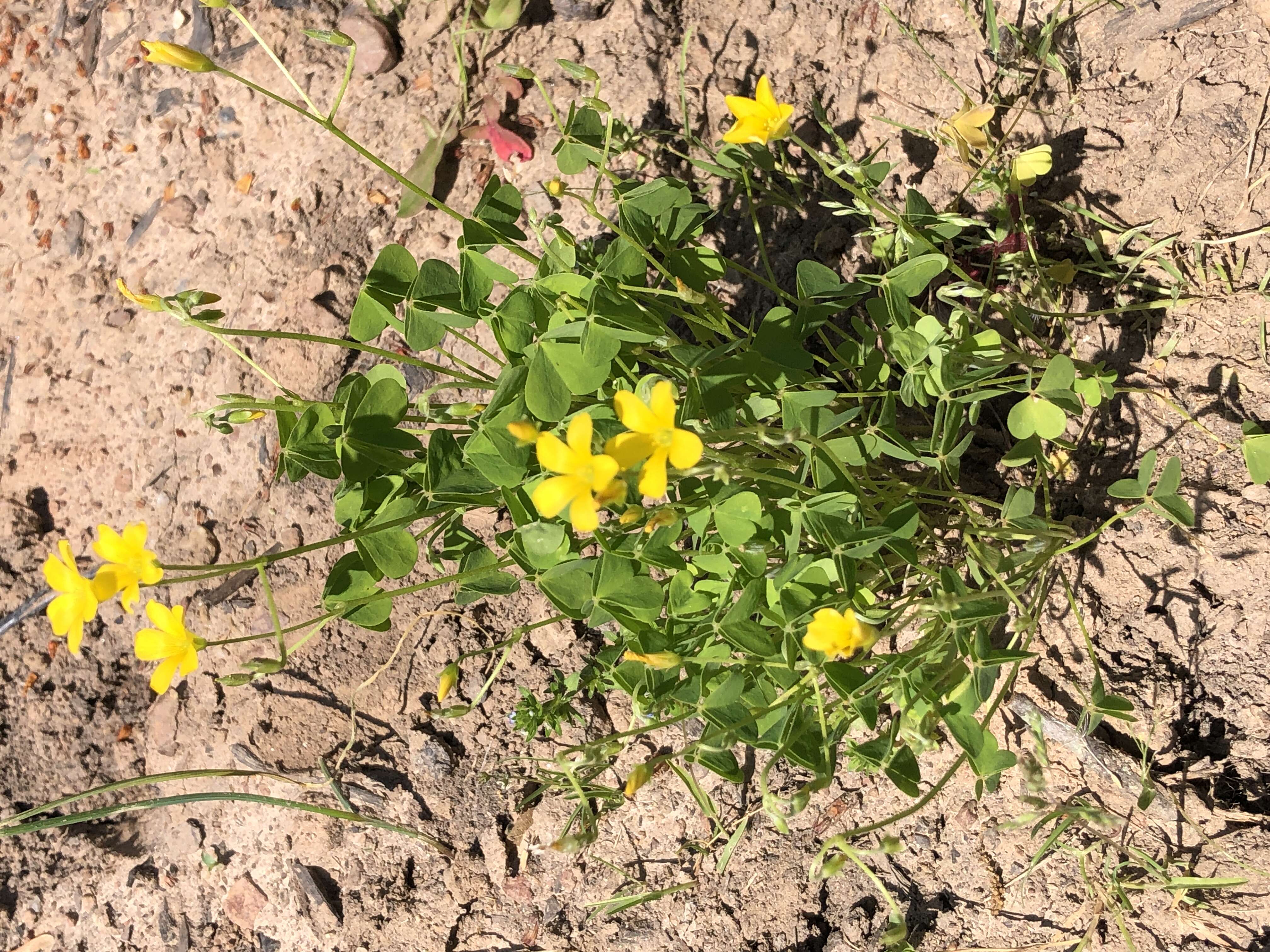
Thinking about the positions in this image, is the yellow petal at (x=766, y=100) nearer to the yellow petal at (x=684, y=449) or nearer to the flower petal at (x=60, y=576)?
the yellow petal at (x=684, y=449)

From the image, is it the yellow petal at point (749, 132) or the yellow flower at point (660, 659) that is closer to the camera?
the yellow flower at point (660, 659)

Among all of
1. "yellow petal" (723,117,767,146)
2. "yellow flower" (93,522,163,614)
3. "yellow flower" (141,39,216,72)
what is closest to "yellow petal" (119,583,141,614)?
"yellow flower" (93,522,163,614)

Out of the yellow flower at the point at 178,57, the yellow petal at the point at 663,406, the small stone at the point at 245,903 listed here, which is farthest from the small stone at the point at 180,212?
the yellow petal at the point at 663,406

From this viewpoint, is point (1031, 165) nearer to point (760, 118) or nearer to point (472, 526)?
point (760, 118)

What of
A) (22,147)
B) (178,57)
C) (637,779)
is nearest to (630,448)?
(637,779)

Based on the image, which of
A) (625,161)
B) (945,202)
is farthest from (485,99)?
(945,202)

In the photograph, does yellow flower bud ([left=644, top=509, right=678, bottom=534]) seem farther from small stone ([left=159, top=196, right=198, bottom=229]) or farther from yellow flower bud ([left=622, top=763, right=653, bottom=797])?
small stone ([left=159, top=196, right=198, bottom=229])
